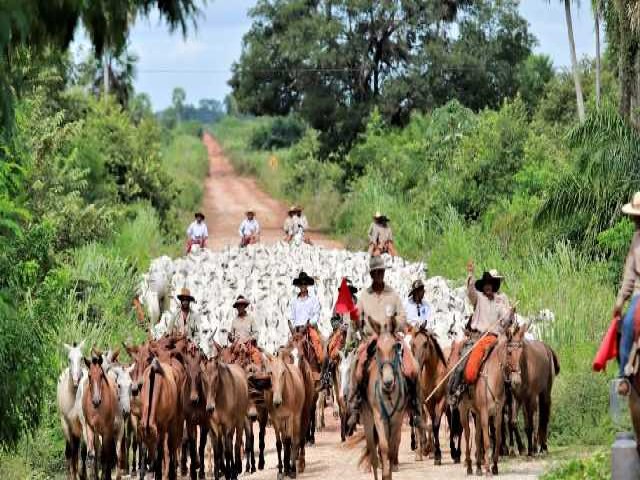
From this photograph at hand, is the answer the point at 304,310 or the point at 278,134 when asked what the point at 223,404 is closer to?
the point at 304,310

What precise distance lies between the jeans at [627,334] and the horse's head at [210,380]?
6.49 metres

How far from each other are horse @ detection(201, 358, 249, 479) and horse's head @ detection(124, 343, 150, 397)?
702mm

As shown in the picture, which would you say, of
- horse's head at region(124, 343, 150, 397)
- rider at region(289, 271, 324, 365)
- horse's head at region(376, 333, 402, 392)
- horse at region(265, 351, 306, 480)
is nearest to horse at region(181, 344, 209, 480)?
horse's head at region(124, 343, 150, 397)

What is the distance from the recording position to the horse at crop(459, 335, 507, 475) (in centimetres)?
1908

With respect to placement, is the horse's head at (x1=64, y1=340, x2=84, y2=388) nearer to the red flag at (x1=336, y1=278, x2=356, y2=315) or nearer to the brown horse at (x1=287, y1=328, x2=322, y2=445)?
the red flag at (x1=336, y1=278, x2=356, y2=315)

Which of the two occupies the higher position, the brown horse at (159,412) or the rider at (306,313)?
the rider at (306,313)

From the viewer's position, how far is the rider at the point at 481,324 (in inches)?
772

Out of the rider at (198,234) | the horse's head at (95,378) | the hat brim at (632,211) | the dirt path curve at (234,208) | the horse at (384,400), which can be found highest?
the dirt path curve at (234,208)

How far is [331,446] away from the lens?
2364 cm

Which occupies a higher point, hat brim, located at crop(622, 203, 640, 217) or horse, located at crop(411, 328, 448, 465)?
hat brim, located at crop(622, 203, 640, 217)

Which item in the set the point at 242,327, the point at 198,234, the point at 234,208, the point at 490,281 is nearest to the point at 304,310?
the point at 242,327

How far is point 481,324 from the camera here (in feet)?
66.2

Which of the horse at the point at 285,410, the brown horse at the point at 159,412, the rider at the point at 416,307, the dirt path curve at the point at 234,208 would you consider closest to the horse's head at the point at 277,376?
the horse at the point at 285,410

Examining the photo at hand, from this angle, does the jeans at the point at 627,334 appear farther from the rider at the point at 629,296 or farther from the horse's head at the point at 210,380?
the horse's head at the point at 210,380
